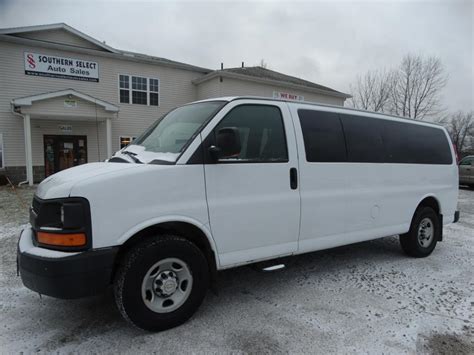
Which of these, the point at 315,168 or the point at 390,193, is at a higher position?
the point at 315,168

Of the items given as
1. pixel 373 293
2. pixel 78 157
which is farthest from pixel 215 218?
pixel 78 157

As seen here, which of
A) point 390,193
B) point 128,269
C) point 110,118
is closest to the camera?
point 128,269

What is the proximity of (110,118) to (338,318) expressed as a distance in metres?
15.2

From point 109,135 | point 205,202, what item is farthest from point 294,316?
point 109,135

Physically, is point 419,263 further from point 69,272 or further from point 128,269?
point 69,272

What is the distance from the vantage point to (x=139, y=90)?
18062 mm

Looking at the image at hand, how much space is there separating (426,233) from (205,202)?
4099mm

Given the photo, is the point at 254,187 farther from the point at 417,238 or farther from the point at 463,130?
the point at 463,130

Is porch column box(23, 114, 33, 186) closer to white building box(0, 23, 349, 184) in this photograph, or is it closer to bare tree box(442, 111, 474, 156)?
white building box(0, 23, 349, 184)

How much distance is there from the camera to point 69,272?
2.59 m

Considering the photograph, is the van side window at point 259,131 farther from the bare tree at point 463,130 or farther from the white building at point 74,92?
the bare tree at point 463,130

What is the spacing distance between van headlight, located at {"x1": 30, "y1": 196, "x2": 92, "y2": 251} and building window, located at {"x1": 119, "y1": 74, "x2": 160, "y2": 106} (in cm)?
1617

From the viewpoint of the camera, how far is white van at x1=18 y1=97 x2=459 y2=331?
106 inches

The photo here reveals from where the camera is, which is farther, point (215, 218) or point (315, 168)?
point (315, 168)
